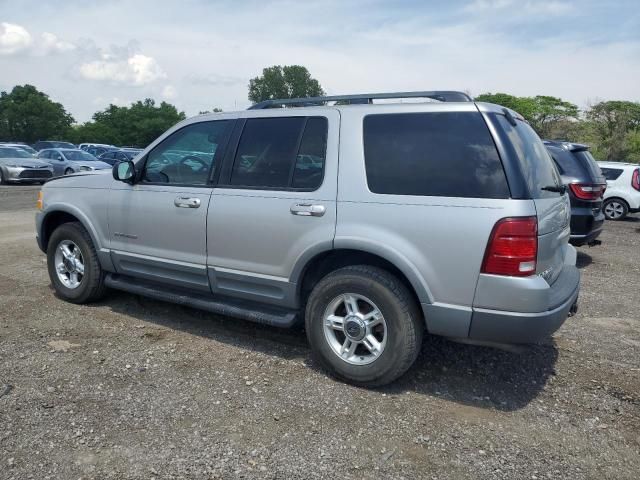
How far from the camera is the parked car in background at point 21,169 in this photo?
1908cm

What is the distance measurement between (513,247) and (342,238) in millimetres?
1093

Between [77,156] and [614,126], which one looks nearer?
[77,156]

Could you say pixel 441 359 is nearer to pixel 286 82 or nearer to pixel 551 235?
pixel 551 235

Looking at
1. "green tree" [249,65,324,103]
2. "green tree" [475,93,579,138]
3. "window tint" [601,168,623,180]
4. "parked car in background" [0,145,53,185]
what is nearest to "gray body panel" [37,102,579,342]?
"window tint" [601,168,623,180]

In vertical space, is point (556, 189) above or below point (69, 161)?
above

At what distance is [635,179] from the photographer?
527 inches

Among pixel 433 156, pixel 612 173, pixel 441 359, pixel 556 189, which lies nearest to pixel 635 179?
pixel 612 173

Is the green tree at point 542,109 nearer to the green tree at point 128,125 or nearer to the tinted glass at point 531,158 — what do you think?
the green tree at point 128,125

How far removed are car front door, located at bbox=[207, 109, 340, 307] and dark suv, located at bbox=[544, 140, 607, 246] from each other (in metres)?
4.60

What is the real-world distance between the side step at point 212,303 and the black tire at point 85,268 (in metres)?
0.15

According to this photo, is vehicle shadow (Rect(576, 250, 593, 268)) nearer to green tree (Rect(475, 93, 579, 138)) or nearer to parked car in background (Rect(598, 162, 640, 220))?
parked car in background (Rect(598, 162, 640, 220))

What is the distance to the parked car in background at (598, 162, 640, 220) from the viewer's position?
1341cm

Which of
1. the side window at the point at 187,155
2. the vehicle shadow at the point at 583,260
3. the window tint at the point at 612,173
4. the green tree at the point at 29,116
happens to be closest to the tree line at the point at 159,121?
the green tree at the point at 29,116

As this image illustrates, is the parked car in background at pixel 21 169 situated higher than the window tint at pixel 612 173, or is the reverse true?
the window tint at pixel 612 173
